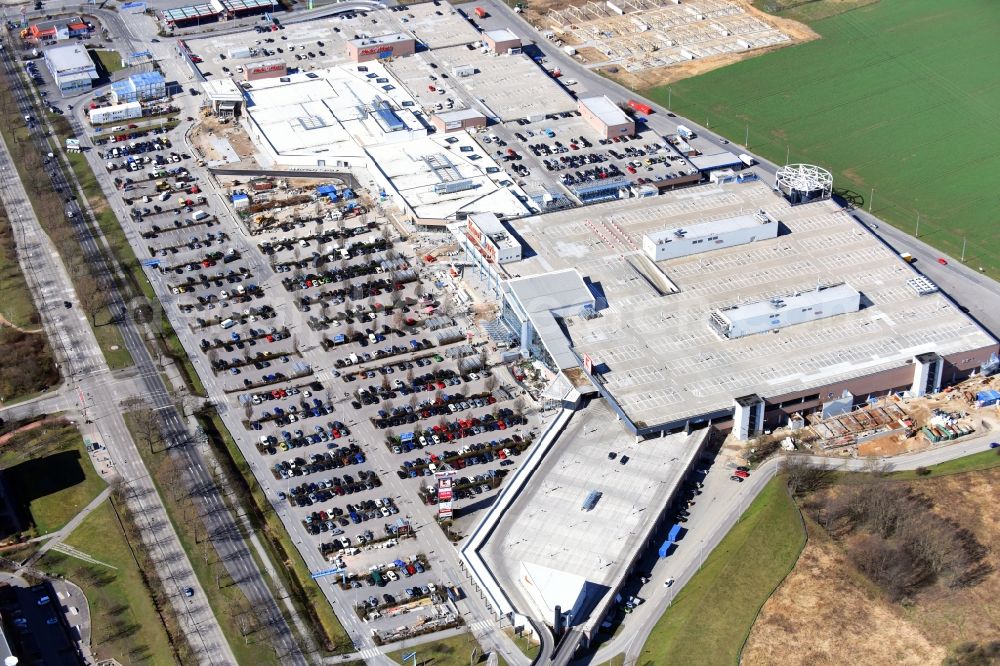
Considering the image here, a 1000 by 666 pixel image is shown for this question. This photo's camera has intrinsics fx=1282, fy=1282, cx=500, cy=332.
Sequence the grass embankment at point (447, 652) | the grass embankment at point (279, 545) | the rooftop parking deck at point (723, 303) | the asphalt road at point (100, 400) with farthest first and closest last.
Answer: the rooftop parking deck at point (723, 303) < the asphalt road at point (100, 400) < the grass embankment at point (279, 545) < the grass embankment at point (447, 652)

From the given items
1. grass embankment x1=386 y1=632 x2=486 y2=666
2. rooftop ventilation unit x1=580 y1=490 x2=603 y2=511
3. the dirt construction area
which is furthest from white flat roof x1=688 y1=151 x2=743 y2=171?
grass embankment x1=386 y1=632 x2=486 y2=666

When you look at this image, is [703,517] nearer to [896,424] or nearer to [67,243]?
[896,424]

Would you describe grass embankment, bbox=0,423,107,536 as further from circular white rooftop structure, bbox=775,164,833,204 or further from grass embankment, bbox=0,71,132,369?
circular white rooftop structure, bbox=775,164,833,204

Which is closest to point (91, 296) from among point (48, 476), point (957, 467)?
point (48, 476)

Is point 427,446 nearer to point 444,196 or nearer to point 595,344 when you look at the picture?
point 595,344

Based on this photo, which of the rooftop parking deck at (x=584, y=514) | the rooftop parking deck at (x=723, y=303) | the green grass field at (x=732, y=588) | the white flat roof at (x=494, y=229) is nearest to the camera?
the green grass field at (x=732, y=588)

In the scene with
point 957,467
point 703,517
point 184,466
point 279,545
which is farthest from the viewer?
point 184,466

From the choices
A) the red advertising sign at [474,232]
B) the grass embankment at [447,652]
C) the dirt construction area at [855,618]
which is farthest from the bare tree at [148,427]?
the dirt construction area at [855,618]

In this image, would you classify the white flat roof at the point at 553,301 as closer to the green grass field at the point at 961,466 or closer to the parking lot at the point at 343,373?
the parking lot at the point at 343,373
